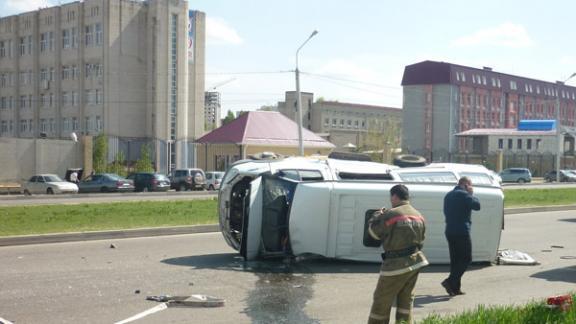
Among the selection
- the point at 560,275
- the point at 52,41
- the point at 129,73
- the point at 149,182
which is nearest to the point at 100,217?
the point at 560,275

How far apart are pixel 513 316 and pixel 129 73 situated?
200 feet

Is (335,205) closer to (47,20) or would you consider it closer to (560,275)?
(560,275)

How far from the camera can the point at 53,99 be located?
70.1 metres

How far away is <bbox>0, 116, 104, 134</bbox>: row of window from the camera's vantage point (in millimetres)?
65688

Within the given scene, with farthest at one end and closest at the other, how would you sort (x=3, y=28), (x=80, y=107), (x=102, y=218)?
(x=3, y=28), (x=80, y=107), (x=102, y=218)

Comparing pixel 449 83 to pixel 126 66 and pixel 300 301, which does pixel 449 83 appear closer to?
pixel 126 66

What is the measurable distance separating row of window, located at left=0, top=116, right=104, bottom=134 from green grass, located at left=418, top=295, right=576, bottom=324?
200 ft

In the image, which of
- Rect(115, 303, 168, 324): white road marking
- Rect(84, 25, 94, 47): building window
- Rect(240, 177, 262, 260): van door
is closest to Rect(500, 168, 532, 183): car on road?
Rect(84, 25, 94, 47): building window

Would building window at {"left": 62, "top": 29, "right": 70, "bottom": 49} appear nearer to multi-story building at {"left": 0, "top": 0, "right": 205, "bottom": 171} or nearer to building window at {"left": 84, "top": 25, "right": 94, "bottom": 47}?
multi-story building at {"left": 0, "top": 0, "right": 205, "bottom": 171}

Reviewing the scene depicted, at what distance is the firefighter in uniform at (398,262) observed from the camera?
6.92 metres

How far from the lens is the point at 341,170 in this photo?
40.2 feet

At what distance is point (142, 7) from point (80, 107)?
11344 millimetres

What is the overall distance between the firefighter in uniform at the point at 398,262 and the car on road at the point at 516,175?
193 ft

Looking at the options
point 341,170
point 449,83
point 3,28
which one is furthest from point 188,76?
point 341,170
